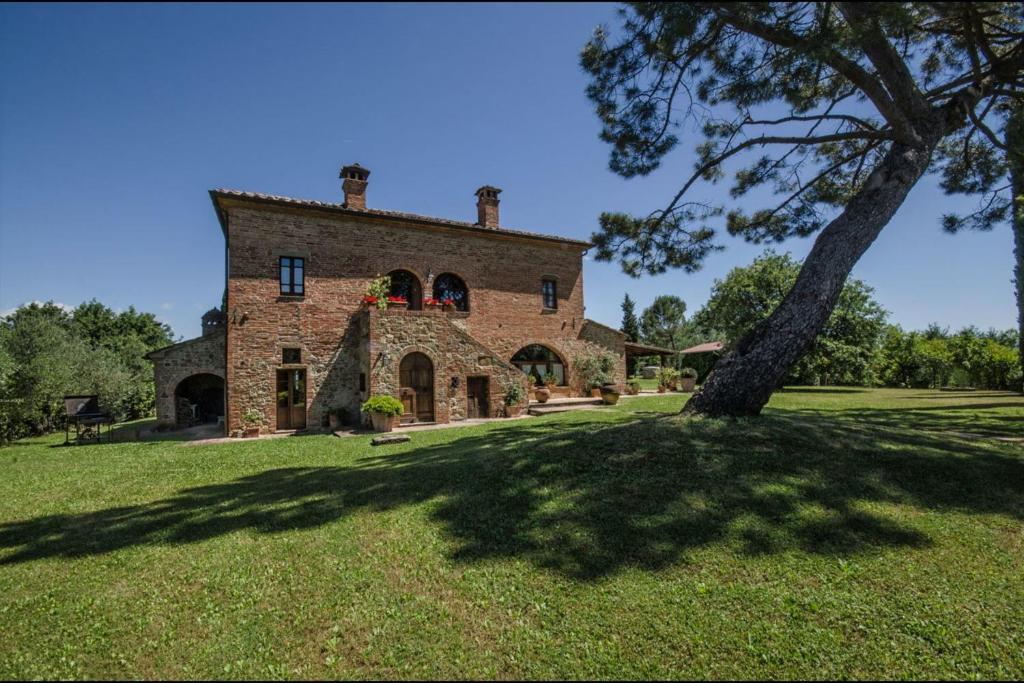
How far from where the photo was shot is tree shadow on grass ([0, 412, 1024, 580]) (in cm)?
366

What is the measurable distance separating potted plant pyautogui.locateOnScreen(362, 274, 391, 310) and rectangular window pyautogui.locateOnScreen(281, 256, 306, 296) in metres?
2.04

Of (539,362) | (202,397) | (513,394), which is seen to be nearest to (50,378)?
(202,397)

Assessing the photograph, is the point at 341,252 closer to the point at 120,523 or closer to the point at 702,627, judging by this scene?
the point at 120,523

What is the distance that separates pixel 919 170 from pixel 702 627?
8247 mm

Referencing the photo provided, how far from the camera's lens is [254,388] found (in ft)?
43.1

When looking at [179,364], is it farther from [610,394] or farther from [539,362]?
[610,394]

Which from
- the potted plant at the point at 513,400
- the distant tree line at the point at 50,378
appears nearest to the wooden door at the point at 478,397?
the potted plant at the point at 513,400

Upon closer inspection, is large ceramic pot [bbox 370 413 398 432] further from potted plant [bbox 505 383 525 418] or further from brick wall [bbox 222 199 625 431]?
potted plant [bbox 505 383 525 418]

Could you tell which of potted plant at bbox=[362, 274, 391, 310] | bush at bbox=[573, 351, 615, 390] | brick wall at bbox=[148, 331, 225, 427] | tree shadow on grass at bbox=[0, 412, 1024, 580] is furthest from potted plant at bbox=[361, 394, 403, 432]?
bush at bbox=[573, 351, 615, 390]

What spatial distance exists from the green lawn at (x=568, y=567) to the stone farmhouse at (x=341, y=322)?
7.45m

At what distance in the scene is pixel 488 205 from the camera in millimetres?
18266

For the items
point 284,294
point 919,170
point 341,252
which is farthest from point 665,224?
point 284,294

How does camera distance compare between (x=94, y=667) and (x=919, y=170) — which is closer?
(x=94, y=667)

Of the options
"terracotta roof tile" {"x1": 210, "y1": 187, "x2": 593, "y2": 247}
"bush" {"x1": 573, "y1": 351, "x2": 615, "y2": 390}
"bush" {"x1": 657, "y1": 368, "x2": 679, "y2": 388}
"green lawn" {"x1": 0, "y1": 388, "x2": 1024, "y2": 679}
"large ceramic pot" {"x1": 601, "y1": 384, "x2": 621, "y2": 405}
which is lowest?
"green lawn" {"x1": 0, "y1": 388, "x2": 1024, "y2": 679}
